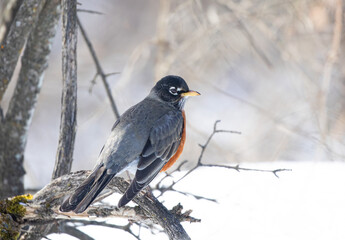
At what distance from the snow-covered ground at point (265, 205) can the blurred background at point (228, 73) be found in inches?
10.8

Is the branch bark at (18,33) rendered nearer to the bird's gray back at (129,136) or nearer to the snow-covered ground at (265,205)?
the bird's gray back at (129,136)

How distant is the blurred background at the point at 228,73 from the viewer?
489 cm

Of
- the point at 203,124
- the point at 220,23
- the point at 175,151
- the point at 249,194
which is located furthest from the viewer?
the point at 203,124

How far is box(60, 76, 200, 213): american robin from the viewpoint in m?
2.58

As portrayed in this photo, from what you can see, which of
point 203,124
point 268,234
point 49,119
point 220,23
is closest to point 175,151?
point 268,234

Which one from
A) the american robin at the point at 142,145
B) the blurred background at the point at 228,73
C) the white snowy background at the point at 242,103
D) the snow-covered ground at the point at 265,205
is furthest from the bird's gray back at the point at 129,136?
the snow-covered ground at the point at 265,205

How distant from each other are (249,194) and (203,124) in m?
4.41

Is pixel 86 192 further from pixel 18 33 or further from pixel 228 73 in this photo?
pixel 228 73

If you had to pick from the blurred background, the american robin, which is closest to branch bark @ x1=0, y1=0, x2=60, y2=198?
the blurred background

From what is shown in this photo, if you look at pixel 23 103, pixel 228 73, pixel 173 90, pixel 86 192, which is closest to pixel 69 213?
pixel 86 192

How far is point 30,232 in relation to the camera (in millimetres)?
2996

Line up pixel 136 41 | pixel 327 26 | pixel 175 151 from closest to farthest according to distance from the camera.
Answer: pixel 175 151 < pixel 327 26 < pixel 136 41

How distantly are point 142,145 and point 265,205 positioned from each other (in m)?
1.61

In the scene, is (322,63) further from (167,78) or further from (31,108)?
(31,108)
